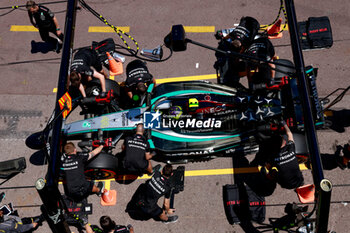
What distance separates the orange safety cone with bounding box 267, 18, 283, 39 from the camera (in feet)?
30.5

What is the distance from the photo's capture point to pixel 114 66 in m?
9.18

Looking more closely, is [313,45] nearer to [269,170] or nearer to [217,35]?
[217,35]

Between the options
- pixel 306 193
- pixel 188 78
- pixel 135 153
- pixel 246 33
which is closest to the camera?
pixel 135 153

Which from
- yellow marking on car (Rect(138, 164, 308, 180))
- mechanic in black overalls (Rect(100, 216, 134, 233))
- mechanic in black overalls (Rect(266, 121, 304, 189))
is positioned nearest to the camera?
mechanic in black overalls (Rect(100, 216, 134, 233))

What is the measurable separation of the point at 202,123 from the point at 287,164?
2.03 m

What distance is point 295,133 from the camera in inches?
276

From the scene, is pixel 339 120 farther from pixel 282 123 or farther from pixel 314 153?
pixel 314 153

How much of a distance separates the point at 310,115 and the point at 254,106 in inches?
139

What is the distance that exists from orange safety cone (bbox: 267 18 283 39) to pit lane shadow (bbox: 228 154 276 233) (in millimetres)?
4149

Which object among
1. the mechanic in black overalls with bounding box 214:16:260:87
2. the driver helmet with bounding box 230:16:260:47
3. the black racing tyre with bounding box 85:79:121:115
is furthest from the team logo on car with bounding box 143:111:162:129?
the driver helmet with bounding box 230:16:260:47

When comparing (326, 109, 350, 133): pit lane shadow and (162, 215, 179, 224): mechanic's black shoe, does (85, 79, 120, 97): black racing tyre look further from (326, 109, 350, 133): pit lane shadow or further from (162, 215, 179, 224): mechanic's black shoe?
(326, 109, 350, 133): pit lane shadow

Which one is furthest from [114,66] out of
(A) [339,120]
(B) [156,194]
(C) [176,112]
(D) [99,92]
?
(A) [339,120]

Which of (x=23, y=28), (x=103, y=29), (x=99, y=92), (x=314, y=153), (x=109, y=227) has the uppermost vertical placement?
(x=23, y=28)

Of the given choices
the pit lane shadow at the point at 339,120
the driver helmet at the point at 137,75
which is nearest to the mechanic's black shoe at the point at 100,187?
the driver helmet at the point at 137,75
